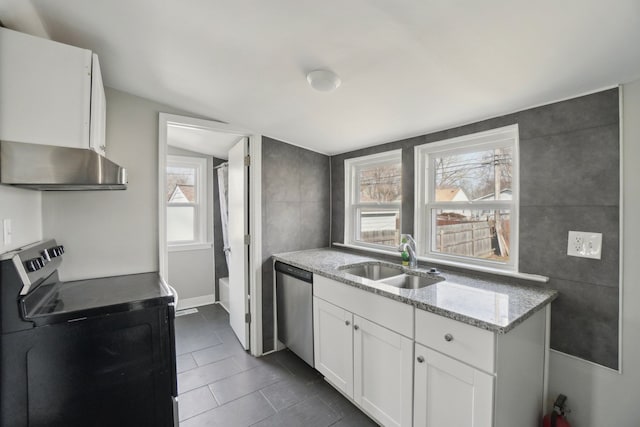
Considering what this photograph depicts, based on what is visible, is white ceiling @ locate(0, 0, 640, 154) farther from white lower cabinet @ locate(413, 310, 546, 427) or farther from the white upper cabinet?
white lower cabinet @ locate(413, 310, 546, 427)

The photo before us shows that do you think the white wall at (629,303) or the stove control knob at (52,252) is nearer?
the white wall at (629,303)

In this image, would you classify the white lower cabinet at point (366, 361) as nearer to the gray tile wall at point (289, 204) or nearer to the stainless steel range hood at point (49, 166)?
the gray tile wall at point (289, 204)

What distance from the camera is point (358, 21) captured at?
3.62ft

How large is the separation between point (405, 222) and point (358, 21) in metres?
1.62

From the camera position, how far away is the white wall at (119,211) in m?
1.79

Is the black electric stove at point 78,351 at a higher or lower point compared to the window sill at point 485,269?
lower

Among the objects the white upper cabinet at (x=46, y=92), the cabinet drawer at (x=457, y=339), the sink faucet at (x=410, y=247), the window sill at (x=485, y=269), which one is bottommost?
the cabinet drawer at (x=457, y=339)

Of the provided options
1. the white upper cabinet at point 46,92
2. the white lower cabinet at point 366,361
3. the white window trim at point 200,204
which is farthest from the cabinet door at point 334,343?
the white window trim at point 200,204

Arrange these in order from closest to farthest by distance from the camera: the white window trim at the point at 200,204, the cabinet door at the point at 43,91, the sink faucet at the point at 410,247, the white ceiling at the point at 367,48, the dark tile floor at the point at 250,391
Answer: the white ceiling at the point at 367,48 → the cabinet door at the point at 43,91 → the dark tile floor at the point at 250,391 → the sink faucet at the point at 410,247 → the white window trim at the point at 200,204

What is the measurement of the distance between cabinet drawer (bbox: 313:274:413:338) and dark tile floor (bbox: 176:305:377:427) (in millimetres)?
717

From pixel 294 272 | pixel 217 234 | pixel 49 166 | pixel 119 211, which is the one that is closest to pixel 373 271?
pixel 294 272

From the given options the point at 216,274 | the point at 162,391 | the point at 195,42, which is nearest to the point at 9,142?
the point at 195,42

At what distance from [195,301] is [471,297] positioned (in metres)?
3.56

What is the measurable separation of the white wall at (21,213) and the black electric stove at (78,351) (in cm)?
8
